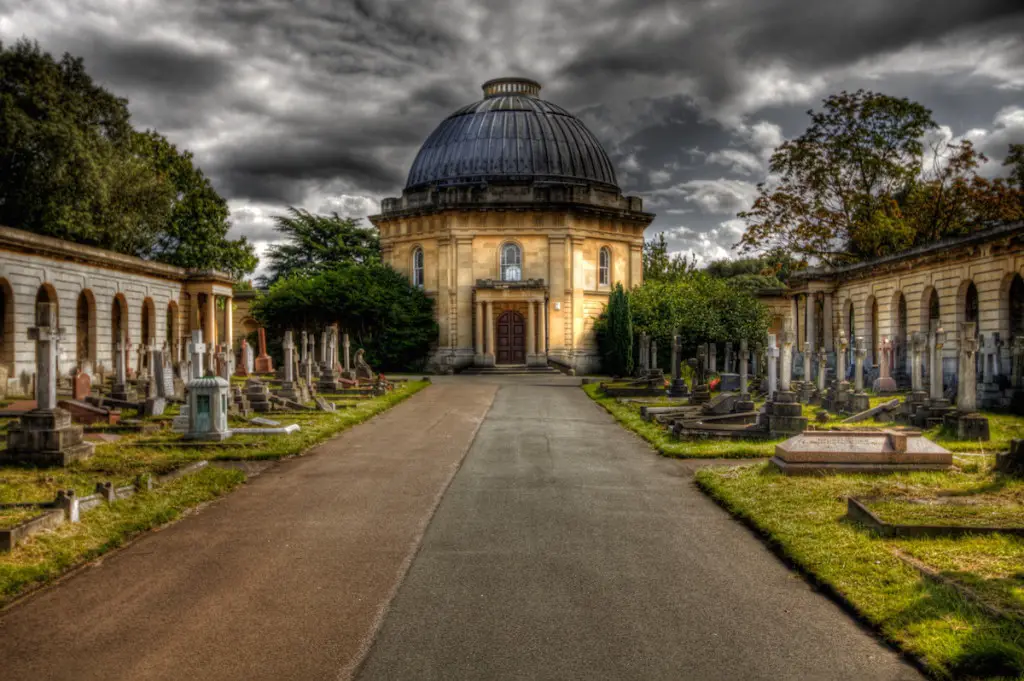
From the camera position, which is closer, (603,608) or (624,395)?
(603,608)

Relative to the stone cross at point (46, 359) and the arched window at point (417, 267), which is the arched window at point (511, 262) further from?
the stone cross at point (46, 359)

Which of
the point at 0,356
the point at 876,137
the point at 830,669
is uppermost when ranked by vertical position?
the point at 876,137

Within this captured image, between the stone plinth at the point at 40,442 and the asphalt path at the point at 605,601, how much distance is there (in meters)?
5.63

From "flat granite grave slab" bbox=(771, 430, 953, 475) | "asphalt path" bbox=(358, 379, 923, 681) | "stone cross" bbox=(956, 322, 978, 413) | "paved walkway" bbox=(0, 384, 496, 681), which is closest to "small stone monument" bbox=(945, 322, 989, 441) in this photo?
"stone cross" bbox=(956, 322, 978, 413)

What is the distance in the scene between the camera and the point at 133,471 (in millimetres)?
11383

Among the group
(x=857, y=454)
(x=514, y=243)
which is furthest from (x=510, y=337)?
→ (x=857, y=454)

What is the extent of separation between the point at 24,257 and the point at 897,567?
26277 millimetres

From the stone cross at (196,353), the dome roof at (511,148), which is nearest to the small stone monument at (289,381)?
the stone cross at (196,353)

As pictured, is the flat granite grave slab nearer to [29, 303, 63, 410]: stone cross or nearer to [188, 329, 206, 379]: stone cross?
[29, 303, 63, 410]: stone cross

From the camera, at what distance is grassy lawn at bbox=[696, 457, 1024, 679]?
5152 millimetres

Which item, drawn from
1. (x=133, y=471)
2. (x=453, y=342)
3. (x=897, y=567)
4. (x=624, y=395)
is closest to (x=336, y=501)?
(x=133, y=471)

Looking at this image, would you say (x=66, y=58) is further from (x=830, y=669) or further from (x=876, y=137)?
(x=830, y=669)

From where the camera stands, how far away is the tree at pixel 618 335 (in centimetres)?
4000

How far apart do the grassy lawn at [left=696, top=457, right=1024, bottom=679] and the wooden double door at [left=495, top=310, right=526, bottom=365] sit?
32.3 meters
